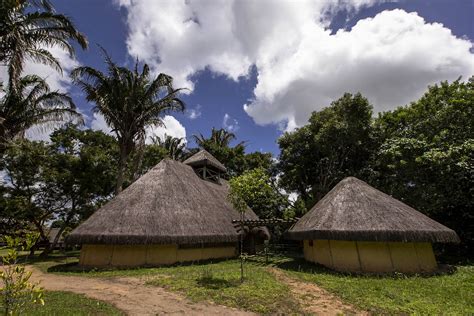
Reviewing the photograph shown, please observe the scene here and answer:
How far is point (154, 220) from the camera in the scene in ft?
45.8

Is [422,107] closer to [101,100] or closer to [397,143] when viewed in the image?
[397,143]

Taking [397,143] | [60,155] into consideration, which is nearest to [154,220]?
[60,155]

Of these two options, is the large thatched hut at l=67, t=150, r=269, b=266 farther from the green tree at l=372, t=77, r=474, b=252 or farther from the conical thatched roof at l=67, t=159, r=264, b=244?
the green tree at l=372, t=77, r=474, b=252

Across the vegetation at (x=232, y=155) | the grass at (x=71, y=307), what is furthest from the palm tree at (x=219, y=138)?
the grass at (x=71, y=307)

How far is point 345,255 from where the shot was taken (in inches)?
490

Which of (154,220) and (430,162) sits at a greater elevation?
(430,162)

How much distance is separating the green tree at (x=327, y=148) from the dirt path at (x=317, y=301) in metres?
16.9

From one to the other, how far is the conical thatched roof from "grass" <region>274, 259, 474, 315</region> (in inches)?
233

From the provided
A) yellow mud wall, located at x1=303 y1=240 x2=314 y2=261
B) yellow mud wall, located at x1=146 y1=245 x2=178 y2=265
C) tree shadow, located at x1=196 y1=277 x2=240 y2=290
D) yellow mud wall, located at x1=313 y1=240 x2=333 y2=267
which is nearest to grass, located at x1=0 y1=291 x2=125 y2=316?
tree shadow, located at x1=196 y1=277 x2=240 y2=290

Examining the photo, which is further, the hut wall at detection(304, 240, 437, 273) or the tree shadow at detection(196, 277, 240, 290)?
the hut wall at detection(304, 240, 437, 273)

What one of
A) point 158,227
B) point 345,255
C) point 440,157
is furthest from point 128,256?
point 440,157

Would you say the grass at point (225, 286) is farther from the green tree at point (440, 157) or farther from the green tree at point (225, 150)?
the green tree at point (225, 150)

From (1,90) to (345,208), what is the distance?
58.6ft

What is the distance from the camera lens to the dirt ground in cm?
→ 691
